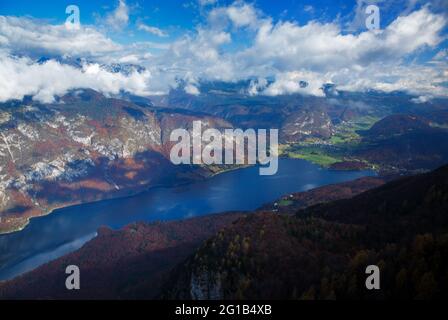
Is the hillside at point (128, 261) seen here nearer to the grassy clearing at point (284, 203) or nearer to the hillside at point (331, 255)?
the grassy clearing at point (284, 203)

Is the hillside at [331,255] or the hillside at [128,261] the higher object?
the hillside at [331,255]

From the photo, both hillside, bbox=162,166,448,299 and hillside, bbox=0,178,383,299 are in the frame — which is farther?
hillside, bbox=0,178,383,299

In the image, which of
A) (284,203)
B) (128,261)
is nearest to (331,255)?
(128,261)

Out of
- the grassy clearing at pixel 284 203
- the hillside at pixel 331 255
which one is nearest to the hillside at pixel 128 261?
the grassy clearing at pixel 284 203

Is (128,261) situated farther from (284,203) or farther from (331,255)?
(331,255)

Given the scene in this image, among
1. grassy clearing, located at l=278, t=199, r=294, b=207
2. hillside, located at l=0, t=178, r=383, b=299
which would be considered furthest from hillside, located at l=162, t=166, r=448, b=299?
grassy clearing, located at l=278, t=199, r=294, b=207

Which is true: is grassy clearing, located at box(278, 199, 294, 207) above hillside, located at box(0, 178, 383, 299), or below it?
above

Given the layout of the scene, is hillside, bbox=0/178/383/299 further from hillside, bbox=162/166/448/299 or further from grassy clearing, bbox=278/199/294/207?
hillside, bbox=162/166/448/299

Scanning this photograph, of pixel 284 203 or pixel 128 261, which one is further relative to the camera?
pixel 284 203
